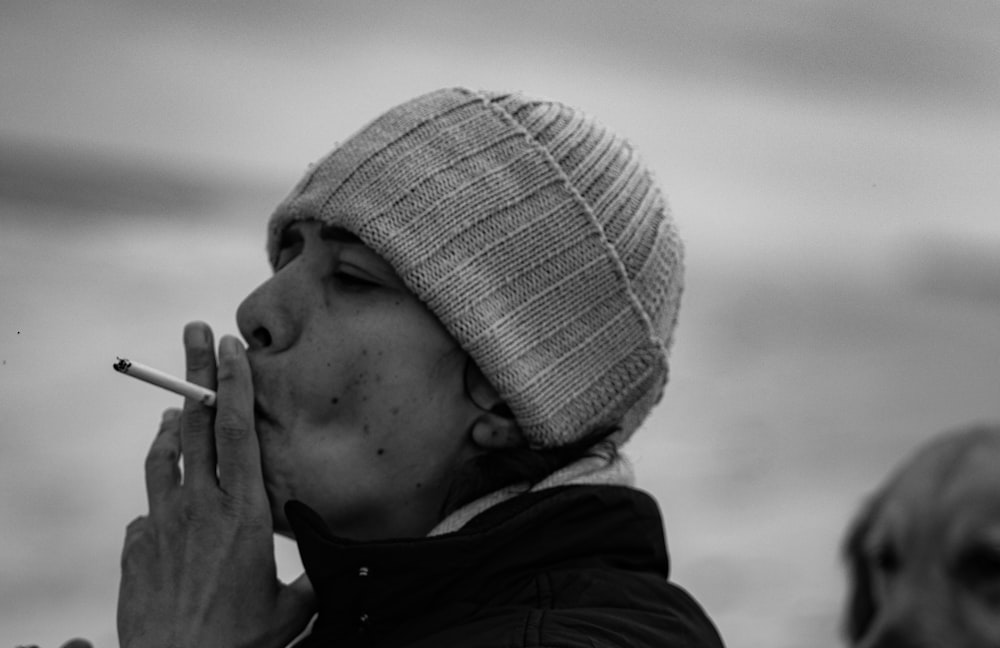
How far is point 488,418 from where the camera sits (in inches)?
66.2

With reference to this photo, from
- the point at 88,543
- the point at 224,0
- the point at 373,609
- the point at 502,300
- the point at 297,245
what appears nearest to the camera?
the point at 373,609

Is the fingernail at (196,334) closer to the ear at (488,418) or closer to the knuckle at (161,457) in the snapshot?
the knuckle at (161,457)

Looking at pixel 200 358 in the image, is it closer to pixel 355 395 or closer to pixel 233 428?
pixel 233 428

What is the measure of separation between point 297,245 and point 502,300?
1.04 feet

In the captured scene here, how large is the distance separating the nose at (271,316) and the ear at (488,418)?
24 cm

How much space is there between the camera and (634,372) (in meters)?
1.75

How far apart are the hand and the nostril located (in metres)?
0.02

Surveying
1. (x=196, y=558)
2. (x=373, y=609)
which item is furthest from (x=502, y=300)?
(x=196, y=558)

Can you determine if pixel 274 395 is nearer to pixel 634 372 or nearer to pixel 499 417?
pixel 499 417

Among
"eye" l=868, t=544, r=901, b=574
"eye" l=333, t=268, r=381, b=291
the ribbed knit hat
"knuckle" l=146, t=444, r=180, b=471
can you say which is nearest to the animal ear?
"eye" l=868, t=544, r=901, b=574

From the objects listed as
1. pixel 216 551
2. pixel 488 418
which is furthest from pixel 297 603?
pixel 488 418

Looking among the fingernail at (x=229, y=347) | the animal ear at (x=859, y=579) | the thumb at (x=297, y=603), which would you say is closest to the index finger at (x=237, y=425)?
the fingernail at (x=229, y=347)

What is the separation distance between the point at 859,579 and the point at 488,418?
51 centimetres

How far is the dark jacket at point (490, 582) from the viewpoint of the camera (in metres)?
1.50
